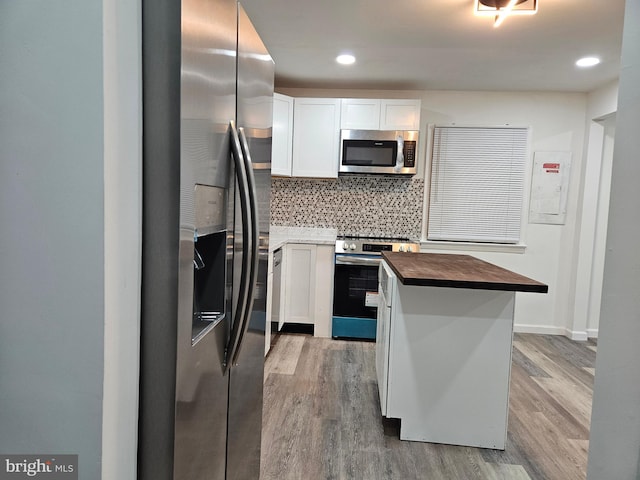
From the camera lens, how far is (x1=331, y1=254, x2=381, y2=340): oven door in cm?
→ 387

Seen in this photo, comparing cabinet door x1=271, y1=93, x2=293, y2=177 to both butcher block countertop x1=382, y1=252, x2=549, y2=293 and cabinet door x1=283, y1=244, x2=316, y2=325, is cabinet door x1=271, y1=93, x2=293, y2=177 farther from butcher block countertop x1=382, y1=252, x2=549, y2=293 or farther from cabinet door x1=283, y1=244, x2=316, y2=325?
butcher block countertop x1=382, y1=252, x2=549, y2=293

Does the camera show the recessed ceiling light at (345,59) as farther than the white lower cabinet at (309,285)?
No

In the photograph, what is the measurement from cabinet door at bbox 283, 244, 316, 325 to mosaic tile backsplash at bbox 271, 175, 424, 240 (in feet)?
2.19

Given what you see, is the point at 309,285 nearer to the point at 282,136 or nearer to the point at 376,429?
the point at 282,136

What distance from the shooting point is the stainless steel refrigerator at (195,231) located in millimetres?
822

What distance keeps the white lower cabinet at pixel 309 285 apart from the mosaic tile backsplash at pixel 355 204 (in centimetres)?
67

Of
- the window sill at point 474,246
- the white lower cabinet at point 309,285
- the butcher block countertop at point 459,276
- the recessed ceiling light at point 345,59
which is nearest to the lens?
the butcher block countertop at point 459,276

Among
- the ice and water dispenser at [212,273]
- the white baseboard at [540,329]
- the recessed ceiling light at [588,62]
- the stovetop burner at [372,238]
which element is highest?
the recessed ceiling light at [588,62]

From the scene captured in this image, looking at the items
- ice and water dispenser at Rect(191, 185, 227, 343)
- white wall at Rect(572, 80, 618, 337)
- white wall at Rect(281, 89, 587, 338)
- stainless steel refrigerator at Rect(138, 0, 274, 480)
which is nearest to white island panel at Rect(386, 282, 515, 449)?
stainless steel refrigerator at Rect(138, 0, 274, 480)

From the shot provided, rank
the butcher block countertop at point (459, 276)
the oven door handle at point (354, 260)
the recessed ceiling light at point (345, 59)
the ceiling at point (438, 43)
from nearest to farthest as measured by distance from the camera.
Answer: the butcher block countertop at point (459, 276), the ceiling at point (438, 43), the recessed ceiling light at point (345, 59), the oven door handle at point (354, 260)

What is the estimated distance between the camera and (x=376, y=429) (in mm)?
2346

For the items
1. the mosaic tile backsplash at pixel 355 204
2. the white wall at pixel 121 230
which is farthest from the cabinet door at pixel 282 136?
the white wall at pixel 121 230

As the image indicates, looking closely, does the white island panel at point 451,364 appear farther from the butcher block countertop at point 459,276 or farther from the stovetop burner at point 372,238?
the stovetop burner at point 372,238

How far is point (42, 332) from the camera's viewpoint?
748 mm
